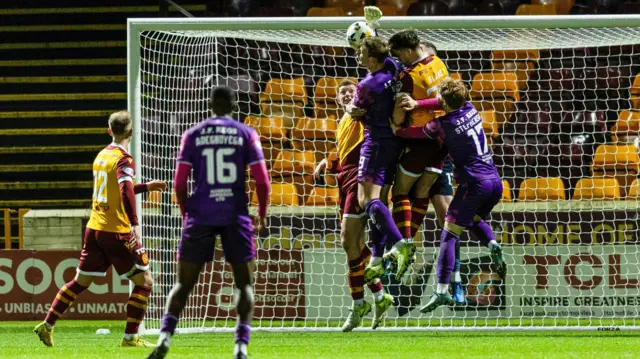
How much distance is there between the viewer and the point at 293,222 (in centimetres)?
1188

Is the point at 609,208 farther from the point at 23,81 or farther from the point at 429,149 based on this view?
the point at 23,81

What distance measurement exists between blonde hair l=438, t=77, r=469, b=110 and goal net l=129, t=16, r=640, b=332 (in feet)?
4.33

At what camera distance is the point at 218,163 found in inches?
238

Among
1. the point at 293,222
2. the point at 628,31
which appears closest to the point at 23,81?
the point at 293,222

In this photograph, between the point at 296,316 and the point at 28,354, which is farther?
the point at 296,316

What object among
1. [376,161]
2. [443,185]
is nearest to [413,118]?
[376,161]

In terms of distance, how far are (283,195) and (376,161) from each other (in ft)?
14.0

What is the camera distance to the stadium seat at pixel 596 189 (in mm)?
12281

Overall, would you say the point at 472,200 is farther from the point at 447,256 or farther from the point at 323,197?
the point at 323,197

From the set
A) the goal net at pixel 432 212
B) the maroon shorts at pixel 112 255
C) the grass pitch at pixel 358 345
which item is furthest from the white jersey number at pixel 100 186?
the goal net at pixel 432 212

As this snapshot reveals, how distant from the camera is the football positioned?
8.85 meters

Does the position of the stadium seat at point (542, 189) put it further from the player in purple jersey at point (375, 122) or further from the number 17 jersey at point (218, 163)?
Result: the number 17 jersey at point (218, 163)

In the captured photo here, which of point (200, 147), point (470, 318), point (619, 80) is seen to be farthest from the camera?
point (619, 80)

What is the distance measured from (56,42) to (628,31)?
8772 mm
